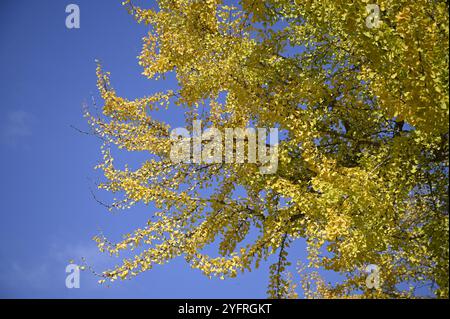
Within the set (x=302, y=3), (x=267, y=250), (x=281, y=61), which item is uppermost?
(x=302, y=3)

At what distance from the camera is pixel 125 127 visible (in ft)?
37.4

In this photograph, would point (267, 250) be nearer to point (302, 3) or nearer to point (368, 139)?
point (368, 139)

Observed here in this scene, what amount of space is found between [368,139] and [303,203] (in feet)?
10.0

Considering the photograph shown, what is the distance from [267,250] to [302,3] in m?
4.47

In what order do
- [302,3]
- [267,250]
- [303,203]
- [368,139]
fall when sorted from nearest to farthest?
[303,203] < [267,250] < [302,3] < [368,139]

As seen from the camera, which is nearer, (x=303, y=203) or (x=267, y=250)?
(x=303, y=203)

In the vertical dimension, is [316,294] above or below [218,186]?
below
